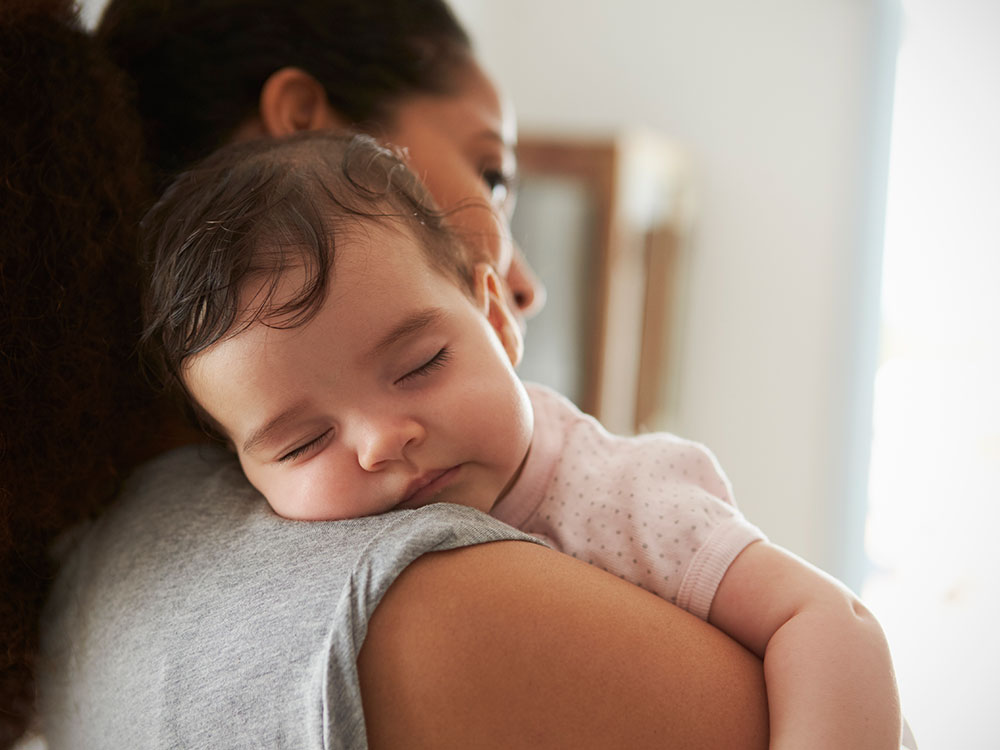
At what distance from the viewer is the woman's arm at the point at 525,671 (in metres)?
0.56

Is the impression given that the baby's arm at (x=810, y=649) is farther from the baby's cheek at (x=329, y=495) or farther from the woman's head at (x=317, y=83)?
the woman's head at (x=317, y=83)

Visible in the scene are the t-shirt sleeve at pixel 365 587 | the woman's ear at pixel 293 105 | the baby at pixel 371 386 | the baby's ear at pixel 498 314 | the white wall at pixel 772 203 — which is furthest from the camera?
the white wall at pixel 772 203

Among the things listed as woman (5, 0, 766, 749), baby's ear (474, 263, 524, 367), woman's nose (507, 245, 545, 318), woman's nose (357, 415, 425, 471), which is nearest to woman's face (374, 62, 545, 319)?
woman's nose (507, 245, 545, 318)

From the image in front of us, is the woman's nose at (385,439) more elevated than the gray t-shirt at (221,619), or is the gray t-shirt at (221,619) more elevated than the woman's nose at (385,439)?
the woman's nose at (385,439)

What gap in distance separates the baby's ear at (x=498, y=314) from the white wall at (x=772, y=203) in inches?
96.7

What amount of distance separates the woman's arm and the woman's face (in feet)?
1.79

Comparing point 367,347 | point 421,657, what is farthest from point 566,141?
point 421,657

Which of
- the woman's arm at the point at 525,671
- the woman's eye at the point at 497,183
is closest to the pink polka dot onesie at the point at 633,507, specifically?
the woman's arm at the point at 525,671

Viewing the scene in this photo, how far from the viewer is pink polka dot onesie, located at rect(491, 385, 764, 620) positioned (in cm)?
75

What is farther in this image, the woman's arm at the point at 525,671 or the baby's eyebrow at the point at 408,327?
the baby's eyebrow at the point at 408,327

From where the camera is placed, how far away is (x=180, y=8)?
108 centimetres

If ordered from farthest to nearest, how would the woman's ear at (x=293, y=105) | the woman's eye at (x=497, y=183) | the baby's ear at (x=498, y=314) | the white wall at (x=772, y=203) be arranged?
1. the white wall at (x=772, y=203)
2. the woman's eye at (x=497, y=183)
3. the woman's ear at (x=293, y=105)
4. the baby's ear at (x=498, y=314)

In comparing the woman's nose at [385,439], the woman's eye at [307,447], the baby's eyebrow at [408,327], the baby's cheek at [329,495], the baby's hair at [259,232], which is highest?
the baby's hair at [259,232]

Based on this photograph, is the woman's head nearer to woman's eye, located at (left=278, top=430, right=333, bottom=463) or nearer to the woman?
woman's eye, located at (left=278, top=430, right=333, bottom=463)
